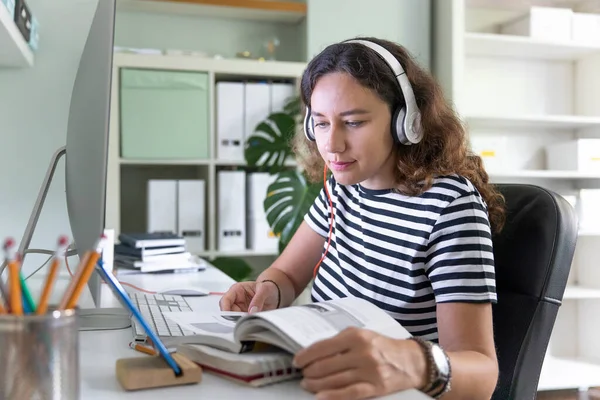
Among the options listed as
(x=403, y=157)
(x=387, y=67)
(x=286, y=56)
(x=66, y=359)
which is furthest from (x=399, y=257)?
(x=286, y=56)

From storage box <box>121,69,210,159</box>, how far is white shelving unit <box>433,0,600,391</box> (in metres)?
1.14

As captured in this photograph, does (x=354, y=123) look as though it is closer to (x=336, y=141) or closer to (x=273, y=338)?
(x=336, y=141)

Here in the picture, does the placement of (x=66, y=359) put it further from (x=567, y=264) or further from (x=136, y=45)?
(x=136, y=45)

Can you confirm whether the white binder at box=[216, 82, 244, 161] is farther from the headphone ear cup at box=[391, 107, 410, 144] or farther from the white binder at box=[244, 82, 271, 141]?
the headphone ear cup at box=[391, 107, 410, 144]

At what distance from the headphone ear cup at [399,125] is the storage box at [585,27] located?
2202mm

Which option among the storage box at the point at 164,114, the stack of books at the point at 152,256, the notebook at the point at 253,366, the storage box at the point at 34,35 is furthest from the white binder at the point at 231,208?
the notebook at the point at 253,366

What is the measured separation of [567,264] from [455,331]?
10.5 inches

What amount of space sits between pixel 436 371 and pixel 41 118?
51.8 inches

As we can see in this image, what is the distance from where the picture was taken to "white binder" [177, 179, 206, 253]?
2.73m

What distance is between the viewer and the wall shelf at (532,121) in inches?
112

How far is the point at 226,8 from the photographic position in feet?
9.43

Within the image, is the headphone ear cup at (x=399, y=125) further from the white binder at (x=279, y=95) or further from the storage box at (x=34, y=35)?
the white binder at (x=279, y=95)

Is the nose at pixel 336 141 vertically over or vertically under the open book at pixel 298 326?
over

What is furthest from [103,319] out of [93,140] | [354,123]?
[354,123]
